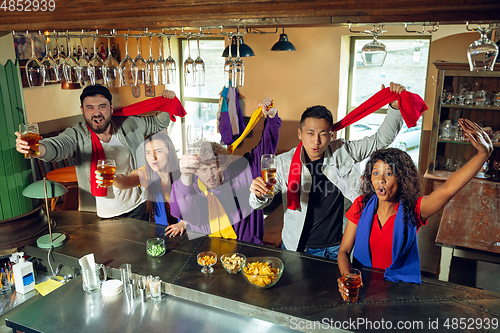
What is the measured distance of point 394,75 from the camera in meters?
5.41

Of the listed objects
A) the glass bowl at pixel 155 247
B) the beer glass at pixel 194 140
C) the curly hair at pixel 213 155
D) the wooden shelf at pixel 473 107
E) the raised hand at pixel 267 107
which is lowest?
the glass bowl at pixel 155 247

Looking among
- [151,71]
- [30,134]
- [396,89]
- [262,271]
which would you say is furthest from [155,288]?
[396,89]

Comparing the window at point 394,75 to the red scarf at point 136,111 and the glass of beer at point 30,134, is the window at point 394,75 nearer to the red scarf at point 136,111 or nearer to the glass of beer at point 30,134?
the red scarf at point 136,111

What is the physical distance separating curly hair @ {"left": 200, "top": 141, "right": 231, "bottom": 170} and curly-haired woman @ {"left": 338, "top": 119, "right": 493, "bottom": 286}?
35.3 inches

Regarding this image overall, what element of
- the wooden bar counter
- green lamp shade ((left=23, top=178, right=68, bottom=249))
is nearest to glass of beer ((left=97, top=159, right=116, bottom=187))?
green lamp shade ((left=23, top=178, right=68, bottom=249))

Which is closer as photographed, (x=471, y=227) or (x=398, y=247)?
(x=398, y=247)

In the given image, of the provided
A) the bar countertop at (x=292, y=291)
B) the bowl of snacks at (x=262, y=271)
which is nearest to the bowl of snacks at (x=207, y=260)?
the bar countertop at (x=292, y=291)

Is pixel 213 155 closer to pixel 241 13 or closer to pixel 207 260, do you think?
pixel 207 260

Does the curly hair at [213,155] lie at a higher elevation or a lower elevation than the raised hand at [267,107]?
lower

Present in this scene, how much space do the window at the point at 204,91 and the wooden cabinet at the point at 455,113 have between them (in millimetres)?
3588

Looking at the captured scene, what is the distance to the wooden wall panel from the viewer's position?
1290mm

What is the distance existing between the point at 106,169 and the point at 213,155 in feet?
2.12

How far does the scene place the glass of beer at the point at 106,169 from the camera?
7.19 ft

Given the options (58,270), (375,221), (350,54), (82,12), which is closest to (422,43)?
(350,54)
